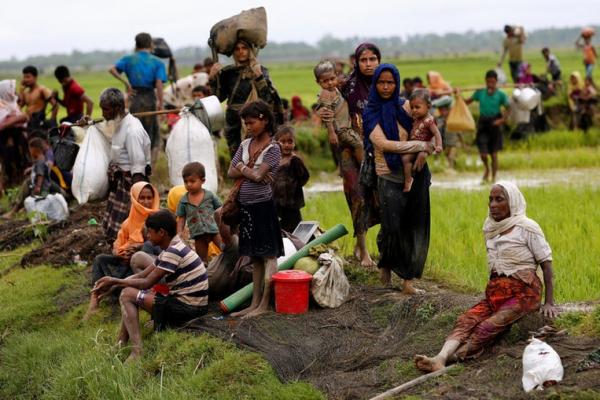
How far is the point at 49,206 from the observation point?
436 inches

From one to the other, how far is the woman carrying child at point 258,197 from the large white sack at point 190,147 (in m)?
A: 2.02

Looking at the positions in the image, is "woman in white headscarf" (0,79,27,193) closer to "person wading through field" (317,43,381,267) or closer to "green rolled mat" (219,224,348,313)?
"person wading through field" (317,43,381,267)

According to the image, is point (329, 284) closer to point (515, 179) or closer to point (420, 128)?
point (420, 128)

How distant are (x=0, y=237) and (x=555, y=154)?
9.23m

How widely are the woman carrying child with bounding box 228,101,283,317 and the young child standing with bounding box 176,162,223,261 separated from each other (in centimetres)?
59

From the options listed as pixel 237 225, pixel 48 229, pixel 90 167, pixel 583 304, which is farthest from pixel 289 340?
pixel 48 229

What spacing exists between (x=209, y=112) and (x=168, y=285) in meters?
2.52

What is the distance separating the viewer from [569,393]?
4555 mm

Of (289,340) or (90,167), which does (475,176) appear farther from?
(289,340)

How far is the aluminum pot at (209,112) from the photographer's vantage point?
28.9ft

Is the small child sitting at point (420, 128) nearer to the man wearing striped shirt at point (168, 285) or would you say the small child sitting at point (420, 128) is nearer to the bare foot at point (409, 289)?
the bare foot at point (409, 289)

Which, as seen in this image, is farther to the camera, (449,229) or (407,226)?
(449,229)

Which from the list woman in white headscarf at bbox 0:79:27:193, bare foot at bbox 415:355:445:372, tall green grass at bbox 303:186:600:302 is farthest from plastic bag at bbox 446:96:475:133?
bare foot at bbox 415:355:445:372

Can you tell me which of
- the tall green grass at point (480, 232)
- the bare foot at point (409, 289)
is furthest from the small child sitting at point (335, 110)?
the bare foot at point (409, 289)
